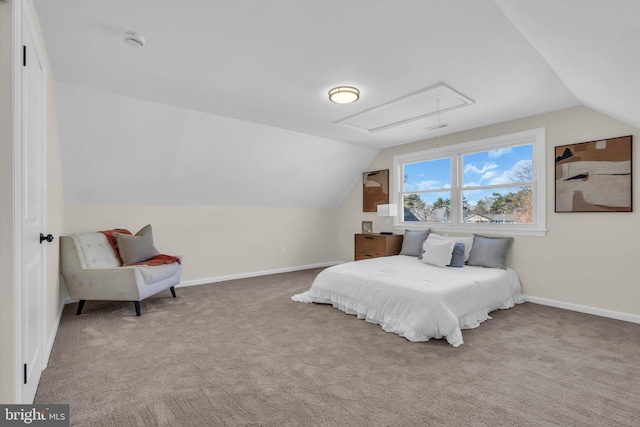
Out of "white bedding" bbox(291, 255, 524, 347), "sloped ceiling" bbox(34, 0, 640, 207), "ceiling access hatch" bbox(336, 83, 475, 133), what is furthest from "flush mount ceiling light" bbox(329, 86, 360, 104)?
"white bedding" bbox(291, 255, 524, 347)

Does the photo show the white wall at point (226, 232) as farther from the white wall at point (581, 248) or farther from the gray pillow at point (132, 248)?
the white wall at point (581, 248)

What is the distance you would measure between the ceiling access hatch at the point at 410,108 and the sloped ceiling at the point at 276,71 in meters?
0.09

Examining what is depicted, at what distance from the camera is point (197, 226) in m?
4.87

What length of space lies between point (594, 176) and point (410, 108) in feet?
7.09

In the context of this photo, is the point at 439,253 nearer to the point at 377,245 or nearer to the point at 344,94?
the point at 377,245

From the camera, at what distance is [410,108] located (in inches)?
143

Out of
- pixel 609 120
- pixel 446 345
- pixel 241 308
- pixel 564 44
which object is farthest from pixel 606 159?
pixel 241 308

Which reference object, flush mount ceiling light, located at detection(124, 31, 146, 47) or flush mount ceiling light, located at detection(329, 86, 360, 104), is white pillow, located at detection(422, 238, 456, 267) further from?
flush mount ceiling light, located at detection(124, 31, 146, 47)

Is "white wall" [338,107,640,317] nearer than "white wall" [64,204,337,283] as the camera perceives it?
Yes

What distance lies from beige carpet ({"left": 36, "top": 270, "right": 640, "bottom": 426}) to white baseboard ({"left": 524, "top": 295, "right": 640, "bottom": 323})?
0.13m

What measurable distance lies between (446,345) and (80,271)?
3635 millimetres

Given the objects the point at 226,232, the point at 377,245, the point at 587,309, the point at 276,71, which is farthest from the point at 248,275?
the point at 587,309

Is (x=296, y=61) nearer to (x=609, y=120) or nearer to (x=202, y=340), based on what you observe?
(x=202, y=340)

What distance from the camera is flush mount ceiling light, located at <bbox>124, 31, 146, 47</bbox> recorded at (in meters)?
2.17
